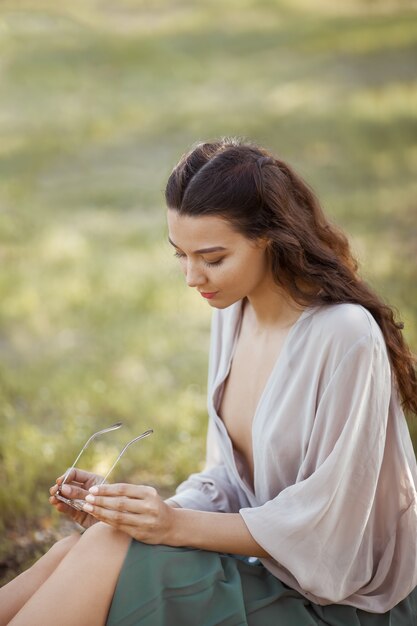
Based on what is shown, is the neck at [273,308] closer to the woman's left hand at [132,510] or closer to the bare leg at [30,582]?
the woman's left hand at [132,510]

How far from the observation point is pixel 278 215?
8.63 ft

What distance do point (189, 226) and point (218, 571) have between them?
890 millimetres

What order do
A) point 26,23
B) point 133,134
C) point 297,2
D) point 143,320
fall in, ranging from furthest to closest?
point 297,2
point 26,23
point 133,134
point 143,320

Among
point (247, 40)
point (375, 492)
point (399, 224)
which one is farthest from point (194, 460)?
point (247, 40)

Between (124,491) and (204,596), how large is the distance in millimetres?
322

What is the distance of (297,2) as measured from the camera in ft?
45.4

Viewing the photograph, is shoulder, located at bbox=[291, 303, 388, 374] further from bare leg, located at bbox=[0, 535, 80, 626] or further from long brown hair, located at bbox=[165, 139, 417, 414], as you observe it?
bare leg, located at bbox=[0, 535, 80, 626]

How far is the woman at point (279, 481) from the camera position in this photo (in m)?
2.41

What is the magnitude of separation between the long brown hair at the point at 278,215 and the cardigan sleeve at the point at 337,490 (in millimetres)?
156

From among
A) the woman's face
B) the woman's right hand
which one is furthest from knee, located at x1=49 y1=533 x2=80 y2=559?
the woman's face

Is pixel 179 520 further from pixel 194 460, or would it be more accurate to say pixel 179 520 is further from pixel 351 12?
pixel 351 12

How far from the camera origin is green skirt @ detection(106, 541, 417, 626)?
2.37 metres

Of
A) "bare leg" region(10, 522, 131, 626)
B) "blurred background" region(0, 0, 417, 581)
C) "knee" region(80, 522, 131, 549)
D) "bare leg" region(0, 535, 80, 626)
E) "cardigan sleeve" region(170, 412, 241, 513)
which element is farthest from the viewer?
"blurred background" region(0, 0, 417, 581)

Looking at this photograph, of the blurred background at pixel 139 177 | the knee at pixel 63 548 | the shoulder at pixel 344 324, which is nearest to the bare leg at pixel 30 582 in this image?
the knee at pixel 63 548
